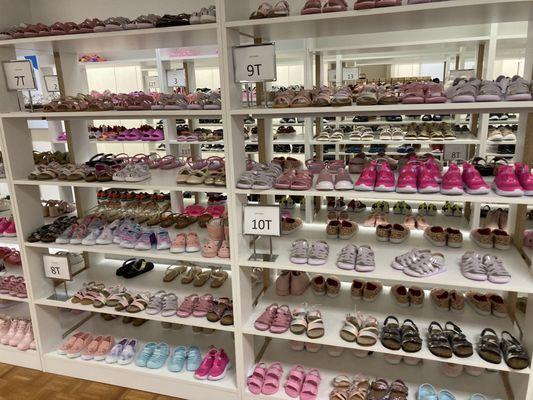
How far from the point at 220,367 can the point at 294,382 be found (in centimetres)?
50

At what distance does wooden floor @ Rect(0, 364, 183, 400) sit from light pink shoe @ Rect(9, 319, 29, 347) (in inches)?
8.2

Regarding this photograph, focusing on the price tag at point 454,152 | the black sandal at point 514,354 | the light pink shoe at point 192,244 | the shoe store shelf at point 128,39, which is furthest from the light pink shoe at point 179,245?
the price tag at point 454,152

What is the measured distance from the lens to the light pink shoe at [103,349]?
296 cm

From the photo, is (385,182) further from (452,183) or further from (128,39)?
(128,39)

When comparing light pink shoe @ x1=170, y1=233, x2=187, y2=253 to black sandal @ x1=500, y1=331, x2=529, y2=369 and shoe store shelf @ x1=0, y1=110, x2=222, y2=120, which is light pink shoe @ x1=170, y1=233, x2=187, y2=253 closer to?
shoe store shelf @ x1=0, y1=110, x2=222, y2=120

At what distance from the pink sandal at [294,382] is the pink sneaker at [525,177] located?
62.9 inches

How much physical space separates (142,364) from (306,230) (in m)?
1.43

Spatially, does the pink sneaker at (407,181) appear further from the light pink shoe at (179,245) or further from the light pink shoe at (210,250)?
the light pink shoe at (179,245)

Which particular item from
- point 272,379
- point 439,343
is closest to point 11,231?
point 272,379

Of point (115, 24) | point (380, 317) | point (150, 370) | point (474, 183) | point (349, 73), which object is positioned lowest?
point (150, 370)

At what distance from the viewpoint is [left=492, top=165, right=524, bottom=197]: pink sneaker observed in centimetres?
199

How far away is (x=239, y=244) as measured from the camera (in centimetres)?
247

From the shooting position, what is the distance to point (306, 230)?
2900 mm

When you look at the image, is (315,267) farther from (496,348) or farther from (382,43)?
(382,43)
